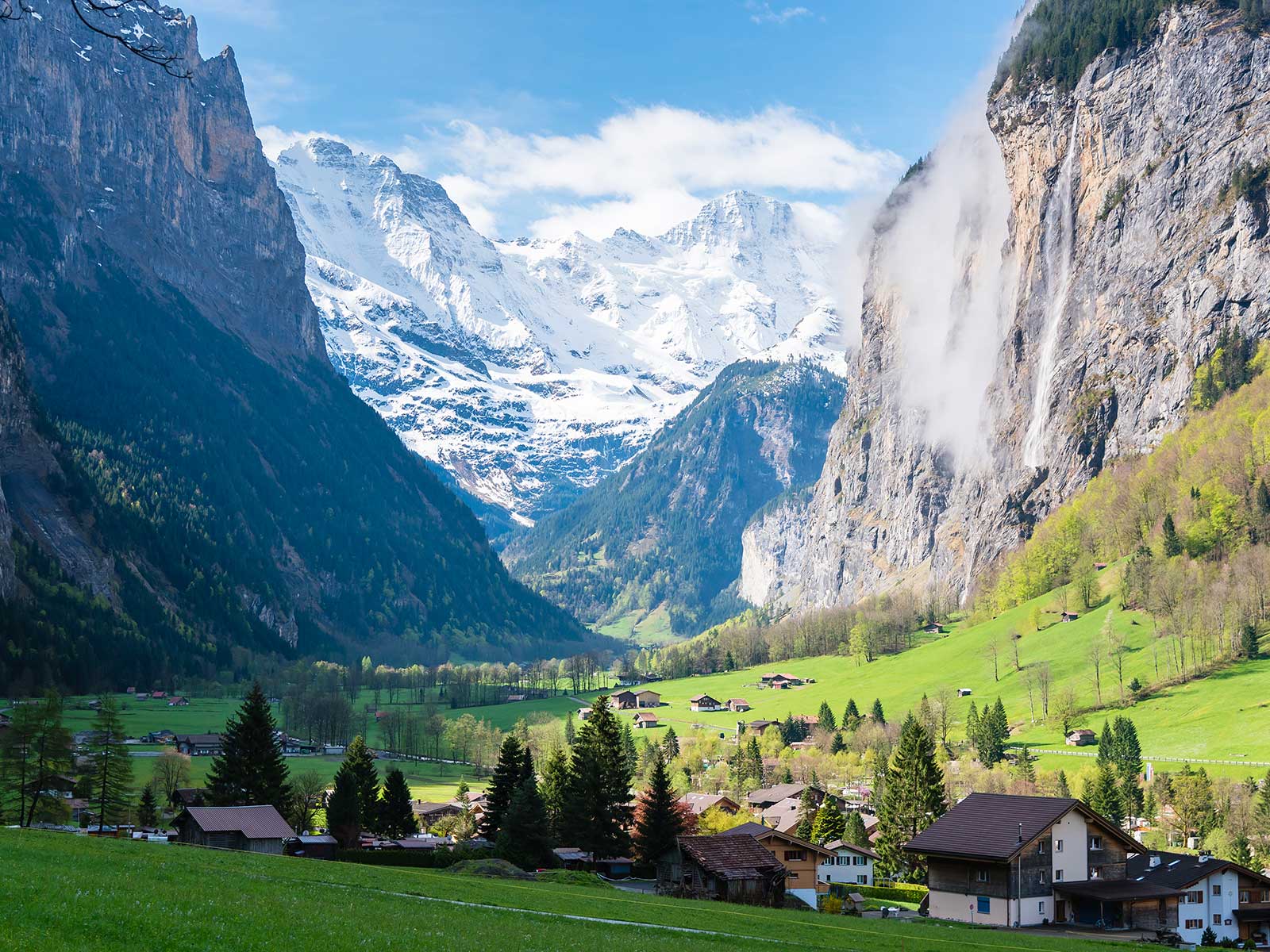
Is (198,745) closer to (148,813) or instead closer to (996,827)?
(148,813)

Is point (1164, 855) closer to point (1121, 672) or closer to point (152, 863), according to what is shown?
point (152, 863)

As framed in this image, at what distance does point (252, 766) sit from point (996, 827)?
56.3 metres

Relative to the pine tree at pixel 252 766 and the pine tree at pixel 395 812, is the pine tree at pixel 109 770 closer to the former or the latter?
the pine tree at pixel 252 766

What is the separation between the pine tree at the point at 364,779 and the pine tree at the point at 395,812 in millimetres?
864

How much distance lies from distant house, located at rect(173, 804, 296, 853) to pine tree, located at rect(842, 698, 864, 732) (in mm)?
110372

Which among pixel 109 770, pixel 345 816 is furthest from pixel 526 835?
pixel 109 770

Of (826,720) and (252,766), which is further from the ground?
(826,720)

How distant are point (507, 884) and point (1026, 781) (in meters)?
92.1

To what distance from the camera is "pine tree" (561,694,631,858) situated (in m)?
87.9

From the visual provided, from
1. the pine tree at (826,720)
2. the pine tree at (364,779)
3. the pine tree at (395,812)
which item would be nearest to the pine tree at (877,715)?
the pine tree at (826,720)

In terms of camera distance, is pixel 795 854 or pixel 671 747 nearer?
pixel 795 854

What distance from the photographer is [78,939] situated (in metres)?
21.9

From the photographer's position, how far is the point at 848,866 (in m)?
97.1

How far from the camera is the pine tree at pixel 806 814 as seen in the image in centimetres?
11238
